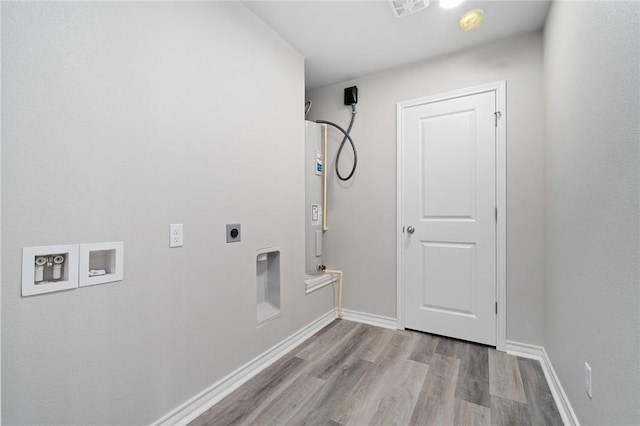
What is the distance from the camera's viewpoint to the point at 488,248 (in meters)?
2.27

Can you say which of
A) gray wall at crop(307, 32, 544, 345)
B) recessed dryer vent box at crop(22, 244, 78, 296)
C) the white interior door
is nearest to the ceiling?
gray wall at crop(307, 32, 544, 345)

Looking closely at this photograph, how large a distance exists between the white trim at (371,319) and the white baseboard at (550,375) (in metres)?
0.94

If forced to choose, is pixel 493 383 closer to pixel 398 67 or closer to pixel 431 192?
pixel 431 192

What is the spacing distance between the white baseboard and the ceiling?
242 centimetres

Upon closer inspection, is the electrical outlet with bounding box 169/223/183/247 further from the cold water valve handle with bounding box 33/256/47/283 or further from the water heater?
the water heater

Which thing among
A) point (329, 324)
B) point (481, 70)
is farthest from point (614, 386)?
point (481, 70)

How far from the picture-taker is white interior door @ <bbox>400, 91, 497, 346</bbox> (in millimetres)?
2275

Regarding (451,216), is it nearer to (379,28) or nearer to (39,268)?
(379,28)

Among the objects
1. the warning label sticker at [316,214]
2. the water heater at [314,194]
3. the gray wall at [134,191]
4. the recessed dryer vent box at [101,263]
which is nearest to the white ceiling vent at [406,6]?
the gray wall at [134,191]

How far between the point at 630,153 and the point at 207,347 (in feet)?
6.76

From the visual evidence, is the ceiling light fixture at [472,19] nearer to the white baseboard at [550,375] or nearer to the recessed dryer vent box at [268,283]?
the recessed dryer vent box at [268,283]

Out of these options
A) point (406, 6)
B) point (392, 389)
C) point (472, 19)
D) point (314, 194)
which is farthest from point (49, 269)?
point (472, 19)

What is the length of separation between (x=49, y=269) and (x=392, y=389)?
188 cm

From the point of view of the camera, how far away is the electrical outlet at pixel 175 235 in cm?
→ 143
